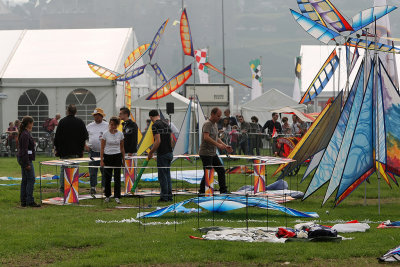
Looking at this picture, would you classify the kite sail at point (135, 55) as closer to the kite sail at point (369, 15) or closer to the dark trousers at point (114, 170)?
the dark trousers at point (114, 170)

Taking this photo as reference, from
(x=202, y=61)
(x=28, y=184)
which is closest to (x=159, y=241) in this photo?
(x=28, y=184)

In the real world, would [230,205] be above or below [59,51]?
below

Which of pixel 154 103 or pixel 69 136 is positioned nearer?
pixel 69 136

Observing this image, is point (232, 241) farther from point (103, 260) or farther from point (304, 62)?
point (304, 62)

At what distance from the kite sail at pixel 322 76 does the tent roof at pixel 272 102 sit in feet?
41.1

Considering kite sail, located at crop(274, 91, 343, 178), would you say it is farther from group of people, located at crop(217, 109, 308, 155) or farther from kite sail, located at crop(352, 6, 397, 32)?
group of people, located at crop(217, 109, 308, 155)

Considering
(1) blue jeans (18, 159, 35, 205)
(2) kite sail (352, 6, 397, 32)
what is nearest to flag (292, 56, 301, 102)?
(2) kite sail (352, 6, 397, 32)

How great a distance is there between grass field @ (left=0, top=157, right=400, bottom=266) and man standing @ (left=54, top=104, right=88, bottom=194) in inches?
73.9

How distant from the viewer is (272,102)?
3109cm

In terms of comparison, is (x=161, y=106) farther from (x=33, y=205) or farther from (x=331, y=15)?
(x=33, y=205)

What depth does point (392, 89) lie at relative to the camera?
12.3 m

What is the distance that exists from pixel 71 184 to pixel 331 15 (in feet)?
16.2

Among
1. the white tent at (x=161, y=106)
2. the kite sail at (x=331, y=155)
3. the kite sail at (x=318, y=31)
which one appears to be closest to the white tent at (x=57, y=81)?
the white tent at (x=161, y=106)

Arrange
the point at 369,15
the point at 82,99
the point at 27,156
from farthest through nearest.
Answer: the point at 82,99 → the point at 369,15 → the point at 27,156
